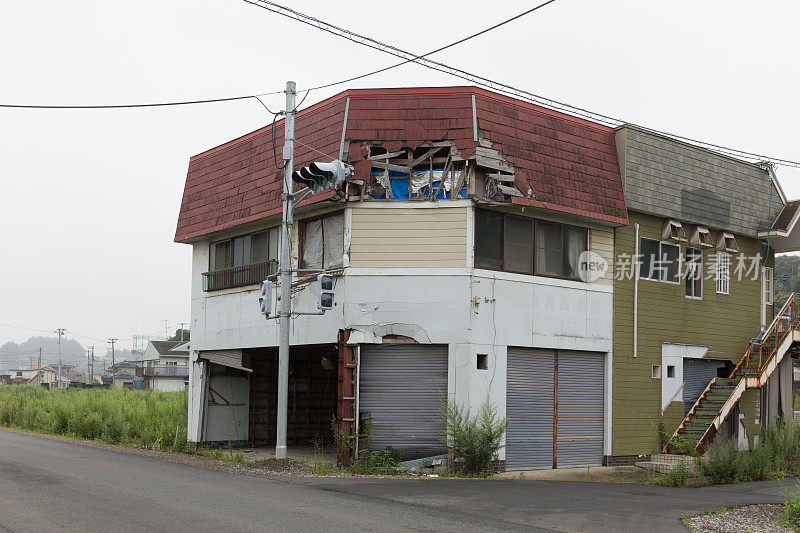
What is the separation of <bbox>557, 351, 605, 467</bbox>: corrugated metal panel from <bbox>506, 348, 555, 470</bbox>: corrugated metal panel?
1.25ft

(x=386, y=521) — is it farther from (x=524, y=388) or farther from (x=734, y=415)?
(x=734, y=415)

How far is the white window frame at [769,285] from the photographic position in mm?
25094

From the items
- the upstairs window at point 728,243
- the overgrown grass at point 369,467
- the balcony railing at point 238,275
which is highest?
the upstairs window at point 728,243

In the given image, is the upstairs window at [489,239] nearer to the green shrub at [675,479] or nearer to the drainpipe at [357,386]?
the drainpipe at [357,386]

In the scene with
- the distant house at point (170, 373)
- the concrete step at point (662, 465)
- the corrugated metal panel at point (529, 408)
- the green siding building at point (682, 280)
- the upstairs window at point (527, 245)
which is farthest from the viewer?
the distant house at point (170, 373)

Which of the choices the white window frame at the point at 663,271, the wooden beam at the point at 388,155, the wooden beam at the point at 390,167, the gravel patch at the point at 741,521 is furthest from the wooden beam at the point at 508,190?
the gravel patch at the point at 741,521

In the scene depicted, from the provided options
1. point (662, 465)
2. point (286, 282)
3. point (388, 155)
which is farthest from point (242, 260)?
point (662, 465)

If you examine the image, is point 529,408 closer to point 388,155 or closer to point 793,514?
point 388,155

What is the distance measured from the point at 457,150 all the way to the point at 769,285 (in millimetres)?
12934

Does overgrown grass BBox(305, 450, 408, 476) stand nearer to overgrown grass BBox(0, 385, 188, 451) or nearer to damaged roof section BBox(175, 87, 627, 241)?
damaged roof section BBox(175, 87, 627, 241)

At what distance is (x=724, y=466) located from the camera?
18203mm

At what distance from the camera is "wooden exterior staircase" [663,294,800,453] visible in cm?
2123

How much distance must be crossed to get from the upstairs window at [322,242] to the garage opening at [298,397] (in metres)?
4.06

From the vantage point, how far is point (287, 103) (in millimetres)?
17750
